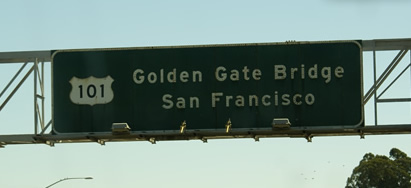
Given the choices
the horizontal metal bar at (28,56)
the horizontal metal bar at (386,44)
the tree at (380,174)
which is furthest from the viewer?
the tree at (380,174)

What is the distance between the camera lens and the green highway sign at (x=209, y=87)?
87.5 feet

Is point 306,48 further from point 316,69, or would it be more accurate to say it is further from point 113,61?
point 113,61

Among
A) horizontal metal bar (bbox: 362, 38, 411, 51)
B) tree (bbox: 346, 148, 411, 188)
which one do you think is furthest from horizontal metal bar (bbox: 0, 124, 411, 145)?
tree (bbox: 346, 148, 411, 188)

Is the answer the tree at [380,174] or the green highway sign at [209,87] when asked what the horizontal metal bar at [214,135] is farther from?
the tree at [380,174]

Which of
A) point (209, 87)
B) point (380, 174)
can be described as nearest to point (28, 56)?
point (209, 87)

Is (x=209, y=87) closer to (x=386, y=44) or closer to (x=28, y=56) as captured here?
(x=386, y=44)

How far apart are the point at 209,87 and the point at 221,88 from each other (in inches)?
11.2

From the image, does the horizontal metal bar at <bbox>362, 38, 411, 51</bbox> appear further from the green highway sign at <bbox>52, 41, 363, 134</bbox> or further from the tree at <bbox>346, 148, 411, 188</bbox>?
the tree at <bbox>346, 148, 411, 188</bbox>

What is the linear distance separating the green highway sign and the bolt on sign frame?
23 millimetres

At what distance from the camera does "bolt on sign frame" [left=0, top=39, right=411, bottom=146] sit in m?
26.7

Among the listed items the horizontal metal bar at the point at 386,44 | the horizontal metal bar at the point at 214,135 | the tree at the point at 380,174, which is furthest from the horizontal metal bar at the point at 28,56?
the tree at the point at 380,174

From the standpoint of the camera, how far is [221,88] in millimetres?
26828

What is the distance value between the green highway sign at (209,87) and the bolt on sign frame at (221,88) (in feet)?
0.08

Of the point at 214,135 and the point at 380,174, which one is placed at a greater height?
the point at 214,135
